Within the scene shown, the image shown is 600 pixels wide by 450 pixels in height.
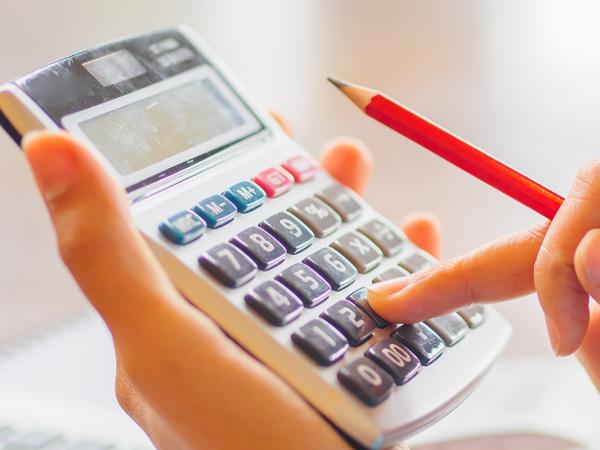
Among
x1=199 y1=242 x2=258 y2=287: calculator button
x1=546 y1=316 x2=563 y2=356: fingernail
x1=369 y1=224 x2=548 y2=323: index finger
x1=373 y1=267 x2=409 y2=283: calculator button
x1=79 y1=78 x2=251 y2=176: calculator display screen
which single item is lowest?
x1=546 y1=316 x2=563 y2=356: fingernail

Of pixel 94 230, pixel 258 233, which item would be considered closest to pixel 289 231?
pixel 258 233

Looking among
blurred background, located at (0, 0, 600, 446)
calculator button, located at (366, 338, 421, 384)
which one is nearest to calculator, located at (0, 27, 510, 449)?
calculator button, located at (366, 338, 421, 384)

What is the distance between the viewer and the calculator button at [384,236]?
51cm

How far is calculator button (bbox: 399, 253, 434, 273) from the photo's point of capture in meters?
0.50

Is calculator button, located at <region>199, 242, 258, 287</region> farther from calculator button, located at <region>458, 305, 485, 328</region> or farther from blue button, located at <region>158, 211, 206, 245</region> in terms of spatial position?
calculator button, located at <region>458, 305, 485, 328</region>

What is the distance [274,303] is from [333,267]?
2.3 inches

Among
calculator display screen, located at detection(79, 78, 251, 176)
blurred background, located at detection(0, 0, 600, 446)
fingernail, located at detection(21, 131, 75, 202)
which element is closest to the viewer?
fingernail, located at detection(21, 131, 75, 202)

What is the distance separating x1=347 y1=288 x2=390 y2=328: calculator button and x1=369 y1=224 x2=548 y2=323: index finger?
0.5 inches

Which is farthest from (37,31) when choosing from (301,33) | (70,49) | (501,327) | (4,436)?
(501,327)

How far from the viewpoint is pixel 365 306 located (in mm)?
450

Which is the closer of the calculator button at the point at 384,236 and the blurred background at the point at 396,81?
the calculator button at the point at 384,236

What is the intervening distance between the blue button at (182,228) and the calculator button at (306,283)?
5cm

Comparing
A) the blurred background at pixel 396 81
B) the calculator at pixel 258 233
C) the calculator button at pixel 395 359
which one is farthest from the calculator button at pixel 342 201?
the blurred background at pixel 396 81

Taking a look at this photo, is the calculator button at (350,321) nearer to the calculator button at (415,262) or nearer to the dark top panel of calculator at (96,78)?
the calculator button at (415,262)
